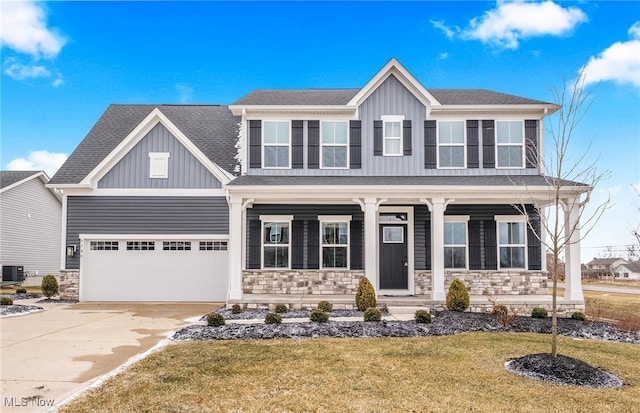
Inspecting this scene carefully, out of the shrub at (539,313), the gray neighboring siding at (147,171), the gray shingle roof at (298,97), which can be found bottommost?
the shrub at (539,313)

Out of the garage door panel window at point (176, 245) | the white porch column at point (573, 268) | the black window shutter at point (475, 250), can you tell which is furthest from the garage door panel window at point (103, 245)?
the white porch column at point (573, 268)

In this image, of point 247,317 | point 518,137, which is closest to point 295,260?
point 247,317

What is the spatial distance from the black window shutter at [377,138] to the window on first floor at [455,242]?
311cm

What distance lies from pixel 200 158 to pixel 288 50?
→ 26.0ft

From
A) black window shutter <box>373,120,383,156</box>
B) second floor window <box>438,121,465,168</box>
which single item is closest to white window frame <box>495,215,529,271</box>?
second floor window <box>438,121,465,168</box>

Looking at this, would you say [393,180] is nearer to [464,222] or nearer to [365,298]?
[464,222]

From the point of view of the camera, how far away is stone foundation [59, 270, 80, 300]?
50.5 feet

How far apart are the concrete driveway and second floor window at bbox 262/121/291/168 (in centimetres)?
501

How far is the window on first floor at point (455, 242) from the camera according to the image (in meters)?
14.9

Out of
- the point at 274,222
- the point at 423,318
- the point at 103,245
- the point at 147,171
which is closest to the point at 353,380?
the point at 423,318

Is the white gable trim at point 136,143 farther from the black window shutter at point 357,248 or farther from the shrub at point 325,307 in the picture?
the shrub at point 325,307

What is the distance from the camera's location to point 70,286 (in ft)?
50.6

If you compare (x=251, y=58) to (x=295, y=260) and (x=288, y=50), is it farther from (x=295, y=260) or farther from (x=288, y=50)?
(x=295, y=260)

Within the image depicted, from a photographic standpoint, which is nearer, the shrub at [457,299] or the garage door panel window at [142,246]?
the shrub at [457,299]
